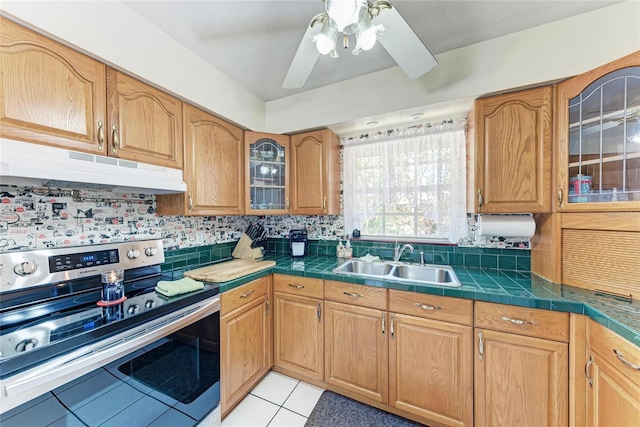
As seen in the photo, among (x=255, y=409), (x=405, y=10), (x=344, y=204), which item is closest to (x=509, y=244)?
(x=344, y=204)

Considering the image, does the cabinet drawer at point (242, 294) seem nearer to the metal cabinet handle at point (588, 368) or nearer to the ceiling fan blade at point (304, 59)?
the ceiling fan blade at point (304, 59)

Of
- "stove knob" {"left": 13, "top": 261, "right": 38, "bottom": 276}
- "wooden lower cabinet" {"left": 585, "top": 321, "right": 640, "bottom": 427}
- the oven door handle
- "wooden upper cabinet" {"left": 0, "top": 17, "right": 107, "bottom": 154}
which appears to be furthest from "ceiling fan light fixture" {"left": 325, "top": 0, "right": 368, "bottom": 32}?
"stove knob" {"left": 13, "top": 261, "right": 38, "bottom": 276}

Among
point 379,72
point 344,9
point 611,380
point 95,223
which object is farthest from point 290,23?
point 611,380

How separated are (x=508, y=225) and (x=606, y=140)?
2.01 feet

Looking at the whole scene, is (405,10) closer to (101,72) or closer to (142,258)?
(101,72)

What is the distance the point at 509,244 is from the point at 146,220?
104 inches

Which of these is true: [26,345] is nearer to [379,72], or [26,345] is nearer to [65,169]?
[65,169]

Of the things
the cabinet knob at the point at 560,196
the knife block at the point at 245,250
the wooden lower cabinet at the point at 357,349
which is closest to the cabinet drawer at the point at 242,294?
the knife block at the point at 245,250

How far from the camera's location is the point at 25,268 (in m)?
1.08

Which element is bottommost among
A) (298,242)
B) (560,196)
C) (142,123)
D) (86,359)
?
(86,359)

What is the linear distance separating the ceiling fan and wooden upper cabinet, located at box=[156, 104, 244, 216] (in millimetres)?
919

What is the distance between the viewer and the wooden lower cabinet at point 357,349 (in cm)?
154

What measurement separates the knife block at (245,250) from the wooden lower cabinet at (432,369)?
4.27ft

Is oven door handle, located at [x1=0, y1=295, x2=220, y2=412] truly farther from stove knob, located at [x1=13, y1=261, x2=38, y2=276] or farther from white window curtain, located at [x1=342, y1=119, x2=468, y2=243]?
white window curtain, located at [x1=342, y1=119, x2=468, y2=243]
